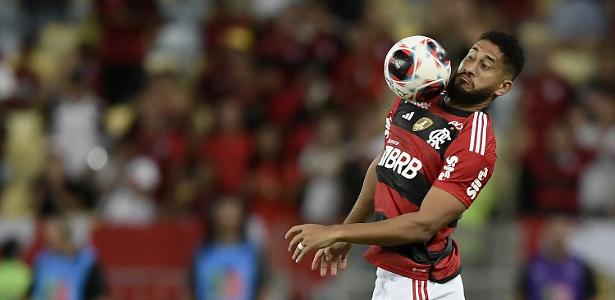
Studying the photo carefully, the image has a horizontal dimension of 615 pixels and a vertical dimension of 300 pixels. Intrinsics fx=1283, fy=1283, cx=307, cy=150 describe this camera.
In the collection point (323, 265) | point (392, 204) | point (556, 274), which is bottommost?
point (556, 274)

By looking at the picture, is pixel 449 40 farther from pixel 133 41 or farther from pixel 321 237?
pixel 321 237

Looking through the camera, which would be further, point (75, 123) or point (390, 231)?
point (75, 123)

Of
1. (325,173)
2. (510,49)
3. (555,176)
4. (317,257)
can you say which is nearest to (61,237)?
(325,173)

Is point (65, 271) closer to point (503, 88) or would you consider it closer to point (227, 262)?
point (227, 262)

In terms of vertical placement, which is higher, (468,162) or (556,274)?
(468,162)

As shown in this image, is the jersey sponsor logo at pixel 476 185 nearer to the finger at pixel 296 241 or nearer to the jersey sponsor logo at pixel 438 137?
the jersey sponsor logo at pixel 438 137

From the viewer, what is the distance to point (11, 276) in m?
10.7

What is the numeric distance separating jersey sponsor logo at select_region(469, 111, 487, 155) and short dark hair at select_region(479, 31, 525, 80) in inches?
10.8

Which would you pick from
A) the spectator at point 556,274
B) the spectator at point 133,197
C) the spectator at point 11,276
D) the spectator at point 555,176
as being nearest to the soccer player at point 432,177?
the spectator at point 556,274

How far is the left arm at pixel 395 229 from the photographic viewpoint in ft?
18.0

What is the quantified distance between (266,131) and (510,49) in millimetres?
6797

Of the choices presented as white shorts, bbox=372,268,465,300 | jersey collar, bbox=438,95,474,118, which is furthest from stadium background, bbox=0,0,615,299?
jersey collar, bbox=438,95,474,118

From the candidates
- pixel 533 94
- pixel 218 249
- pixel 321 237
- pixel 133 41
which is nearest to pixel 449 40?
pixel 533 94

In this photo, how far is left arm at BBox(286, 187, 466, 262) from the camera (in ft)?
18.0
